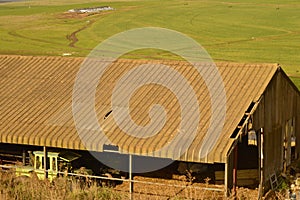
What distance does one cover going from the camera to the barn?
55.6 ft

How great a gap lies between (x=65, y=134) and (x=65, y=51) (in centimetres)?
4234

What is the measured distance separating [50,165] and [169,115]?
11.6 feet

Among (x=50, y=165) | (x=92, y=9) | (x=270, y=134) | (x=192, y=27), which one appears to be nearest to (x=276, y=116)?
(x=270, y=134)

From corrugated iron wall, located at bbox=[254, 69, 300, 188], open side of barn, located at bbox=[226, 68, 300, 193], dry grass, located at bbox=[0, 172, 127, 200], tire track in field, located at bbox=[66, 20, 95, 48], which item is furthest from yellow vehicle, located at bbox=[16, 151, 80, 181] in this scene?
tire track in field, located at bbox=[66, 20, 95, 48]

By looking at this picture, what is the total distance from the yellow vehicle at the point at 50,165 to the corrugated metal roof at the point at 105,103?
2.81ft

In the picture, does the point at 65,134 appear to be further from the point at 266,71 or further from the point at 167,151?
the point at 266,71

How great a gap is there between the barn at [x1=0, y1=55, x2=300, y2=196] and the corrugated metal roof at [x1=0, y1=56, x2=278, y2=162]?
2 cm

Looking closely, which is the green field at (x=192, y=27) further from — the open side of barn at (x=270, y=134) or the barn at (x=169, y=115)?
the barn at (x=169, y=115)

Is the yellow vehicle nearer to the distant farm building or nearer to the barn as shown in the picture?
the barn

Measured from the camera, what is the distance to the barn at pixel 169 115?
667 inches

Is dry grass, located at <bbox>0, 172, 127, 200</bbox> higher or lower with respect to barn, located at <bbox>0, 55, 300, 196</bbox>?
lower

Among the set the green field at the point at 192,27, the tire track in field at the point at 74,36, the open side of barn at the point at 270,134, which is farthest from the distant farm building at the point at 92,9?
the open side of barn at the point at 270,134

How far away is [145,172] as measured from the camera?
18891 mm

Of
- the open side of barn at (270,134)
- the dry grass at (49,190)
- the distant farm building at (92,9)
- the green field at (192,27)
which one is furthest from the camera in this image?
the distant farm building at (92,9)
